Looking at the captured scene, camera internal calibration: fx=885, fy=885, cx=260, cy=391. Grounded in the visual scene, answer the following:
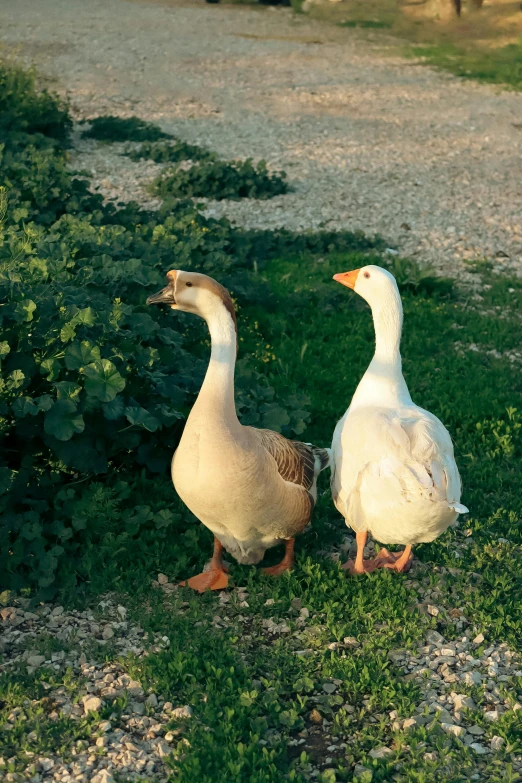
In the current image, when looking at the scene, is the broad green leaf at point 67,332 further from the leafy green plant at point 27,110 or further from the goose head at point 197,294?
the leafy green plant at point 27,110

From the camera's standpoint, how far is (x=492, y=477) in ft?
20.0

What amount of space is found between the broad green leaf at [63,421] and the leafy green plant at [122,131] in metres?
10.2

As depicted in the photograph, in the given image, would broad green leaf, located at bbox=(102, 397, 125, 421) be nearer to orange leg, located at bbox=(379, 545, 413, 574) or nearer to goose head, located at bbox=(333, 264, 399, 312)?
goose head, located at bbox=(333, 264, 399, 312)

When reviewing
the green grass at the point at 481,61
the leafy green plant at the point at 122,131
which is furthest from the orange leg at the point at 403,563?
the green grass at the point at 481,61

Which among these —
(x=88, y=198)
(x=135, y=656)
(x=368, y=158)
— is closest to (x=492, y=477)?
(x=135, y=656)

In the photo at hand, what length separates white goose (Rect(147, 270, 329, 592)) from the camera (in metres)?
4.50

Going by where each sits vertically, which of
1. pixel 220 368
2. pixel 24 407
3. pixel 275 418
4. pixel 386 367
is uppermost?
pixel 220 368

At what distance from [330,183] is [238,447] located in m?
8.89

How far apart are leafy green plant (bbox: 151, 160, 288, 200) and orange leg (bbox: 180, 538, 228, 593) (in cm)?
737

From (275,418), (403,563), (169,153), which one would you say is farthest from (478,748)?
(169,153)

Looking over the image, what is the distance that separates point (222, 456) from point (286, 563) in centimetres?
96

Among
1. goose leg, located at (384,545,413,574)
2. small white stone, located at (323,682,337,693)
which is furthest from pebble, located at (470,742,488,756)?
goose leg, located at (384,545,413,574)

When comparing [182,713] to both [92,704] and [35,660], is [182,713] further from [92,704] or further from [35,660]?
[35,660]

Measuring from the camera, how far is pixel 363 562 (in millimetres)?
5145
